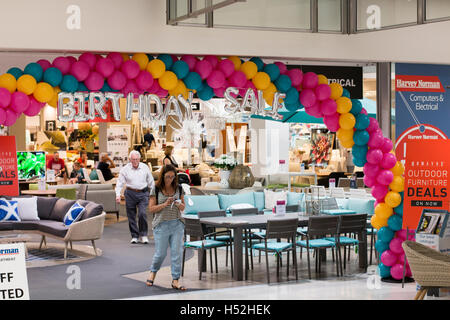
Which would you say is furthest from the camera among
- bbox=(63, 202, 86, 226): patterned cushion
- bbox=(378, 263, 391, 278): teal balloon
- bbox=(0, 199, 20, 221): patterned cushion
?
bbox=(0, 199, 20, 221): patterned cushion

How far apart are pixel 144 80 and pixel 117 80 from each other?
0.31 meters

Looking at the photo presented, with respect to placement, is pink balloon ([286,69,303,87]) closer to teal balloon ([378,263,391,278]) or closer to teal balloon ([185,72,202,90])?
teal balloon ([185,72,202,90])

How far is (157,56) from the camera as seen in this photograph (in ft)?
27.4

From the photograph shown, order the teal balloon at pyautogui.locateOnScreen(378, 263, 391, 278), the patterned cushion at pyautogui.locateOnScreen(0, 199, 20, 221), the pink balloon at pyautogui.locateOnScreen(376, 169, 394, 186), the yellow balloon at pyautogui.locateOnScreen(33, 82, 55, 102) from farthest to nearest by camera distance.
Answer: the patterned cushion at pyautogui.locateOnScreen(0, 199, 20, 221)
the teal balloon at pyautogui.locateOnScreen(378, 263, 391, 278)
the pink balloon at pyautogui.locateOnScreen(376, 169, 394, 186)
the yellow balloon at pyautogui.locateOnScreen(33, 82, 55, 102)

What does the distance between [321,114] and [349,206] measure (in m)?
3.08

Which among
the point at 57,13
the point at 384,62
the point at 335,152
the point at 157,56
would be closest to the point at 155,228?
the point at 157,56

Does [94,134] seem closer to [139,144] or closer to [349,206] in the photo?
[139,144]

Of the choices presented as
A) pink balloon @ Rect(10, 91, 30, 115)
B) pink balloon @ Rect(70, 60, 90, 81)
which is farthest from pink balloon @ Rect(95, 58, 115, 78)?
pink balloon @ Rect(10, 91, 30, 115)

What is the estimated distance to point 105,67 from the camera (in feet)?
25.4

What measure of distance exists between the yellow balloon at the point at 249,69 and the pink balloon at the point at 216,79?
30 cm

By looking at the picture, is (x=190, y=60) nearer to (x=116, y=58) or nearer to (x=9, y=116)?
(x=116, y=58)

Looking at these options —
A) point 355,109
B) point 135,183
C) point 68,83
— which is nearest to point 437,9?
Result: point 355,109

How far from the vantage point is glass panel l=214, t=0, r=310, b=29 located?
8.53 metres

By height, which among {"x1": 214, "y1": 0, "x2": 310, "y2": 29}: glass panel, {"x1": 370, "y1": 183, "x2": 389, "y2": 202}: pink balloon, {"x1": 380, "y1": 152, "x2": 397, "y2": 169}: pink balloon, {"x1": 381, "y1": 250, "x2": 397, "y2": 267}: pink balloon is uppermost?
{"x1": 214, "y1": 0, "x2": 310, "y2": 29}: glass panel
